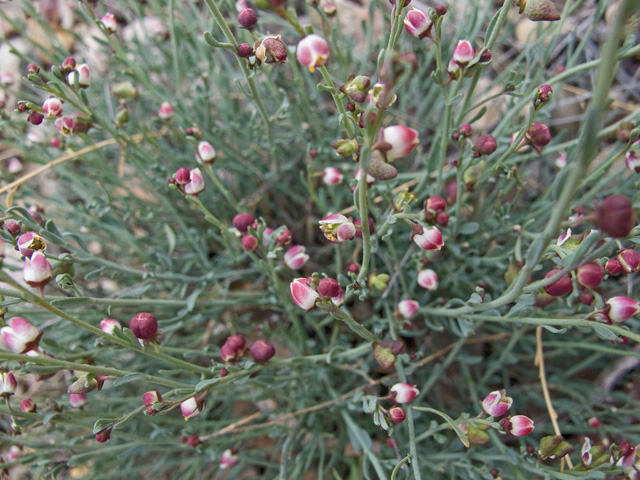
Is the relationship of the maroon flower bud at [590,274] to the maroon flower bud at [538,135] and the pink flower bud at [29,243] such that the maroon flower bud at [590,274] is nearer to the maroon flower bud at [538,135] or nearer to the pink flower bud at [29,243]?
the maroon flower bud at [538,135]

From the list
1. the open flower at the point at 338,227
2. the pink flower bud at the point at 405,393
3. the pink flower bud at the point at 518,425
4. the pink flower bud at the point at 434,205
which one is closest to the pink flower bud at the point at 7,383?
the open flower at the point at 338,227

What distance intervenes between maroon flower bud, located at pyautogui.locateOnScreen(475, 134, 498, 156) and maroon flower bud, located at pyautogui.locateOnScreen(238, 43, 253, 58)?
64 cm

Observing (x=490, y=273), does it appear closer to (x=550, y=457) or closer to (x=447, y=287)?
(x=447, y=287)

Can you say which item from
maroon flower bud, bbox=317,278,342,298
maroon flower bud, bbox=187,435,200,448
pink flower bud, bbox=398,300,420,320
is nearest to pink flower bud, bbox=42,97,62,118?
maroon flower bud, bbox=317,278,342,298

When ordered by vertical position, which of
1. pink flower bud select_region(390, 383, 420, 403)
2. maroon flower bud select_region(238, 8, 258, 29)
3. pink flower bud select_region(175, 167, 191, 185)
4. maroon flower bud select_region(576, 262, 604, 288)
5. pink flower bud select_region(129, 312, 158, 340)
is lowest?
pink flower bud select_region(390, 383, 420, 403)

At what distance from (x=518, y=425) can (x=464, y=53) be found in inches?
37.3

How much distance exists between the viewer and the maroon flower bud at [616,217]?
757 mm

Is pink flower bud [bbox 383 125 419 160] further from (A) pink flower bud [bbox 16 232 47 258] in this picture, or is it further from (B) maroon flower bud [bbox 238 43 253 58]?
(A) pink flower bud [bbox 16 232 47 258]

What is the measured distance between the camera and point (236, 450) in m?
1.61

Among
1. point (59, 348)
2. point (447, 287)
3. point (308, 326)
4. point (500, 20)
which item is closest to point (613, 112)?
point (447, 287)

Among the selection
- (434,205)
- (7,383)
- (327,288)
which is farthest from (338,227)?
(7,383)

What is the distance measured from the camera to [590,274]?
1011mm

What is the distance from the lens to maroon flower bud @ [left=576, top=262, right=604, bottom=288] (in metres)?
1.01

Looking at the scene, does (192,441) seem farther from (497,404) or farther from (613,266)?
(613,266)
